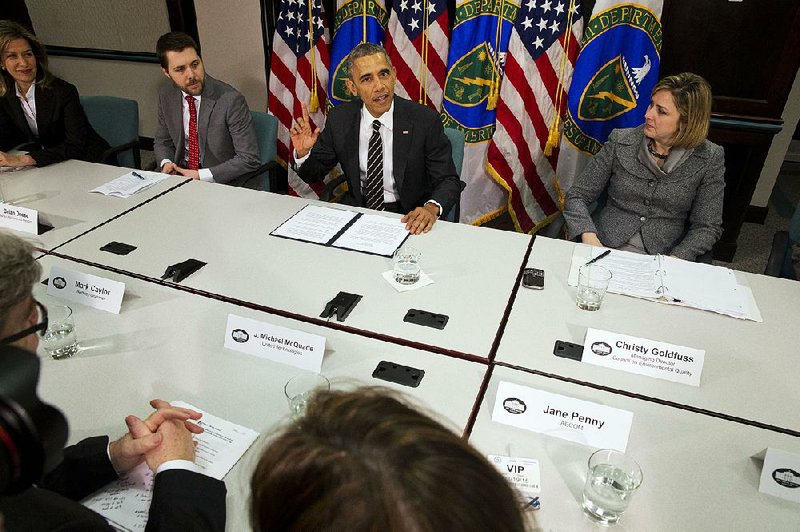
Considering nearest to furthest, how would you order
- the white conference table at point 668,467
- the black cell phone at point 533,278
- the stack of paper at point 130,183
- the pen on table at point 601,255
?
1. the white conference table at point 668,467
2. the black cell phone at point 533,278
3. the pen on table at point 601,255
4. the stack of paper at point 130,183

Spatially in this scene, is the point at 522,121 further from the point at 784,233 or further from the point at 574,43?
the point at 784,233

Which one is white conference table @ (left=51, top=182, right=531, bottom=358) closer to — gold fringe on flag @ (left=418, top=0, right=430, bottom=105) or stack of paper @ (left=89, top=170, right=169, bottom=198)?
stack of paper @ (left=89, top=170, right=169, bottom=198)

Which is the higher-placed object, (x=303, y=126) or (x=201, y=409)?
(x=303, y=126)

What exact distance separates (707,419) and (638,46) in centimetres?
231

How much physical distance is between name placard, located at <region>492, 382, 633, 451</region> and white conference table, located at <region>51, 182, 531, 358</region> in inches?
8.7

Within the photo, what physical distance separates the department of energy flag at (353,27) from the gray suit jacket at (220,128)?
0.76 metres

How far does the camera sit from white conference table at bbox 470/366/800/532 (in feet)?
3.27

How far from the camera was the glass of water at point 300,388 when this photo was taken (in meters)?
1.22

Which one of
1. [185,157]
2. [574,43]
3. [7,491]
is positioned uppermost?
[574,43]

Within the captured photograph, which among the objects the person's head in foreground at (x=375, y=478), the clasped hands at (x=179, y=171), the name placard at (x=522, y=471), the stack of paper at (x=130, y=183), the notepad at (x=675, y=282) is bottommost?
the clasped hands at (x=179, y=171)

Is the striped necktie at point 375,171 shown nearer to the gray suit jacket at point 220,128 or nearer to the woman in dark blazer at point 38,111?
the gray suit jacket at point 220,128

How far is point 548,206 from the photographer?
135 inches

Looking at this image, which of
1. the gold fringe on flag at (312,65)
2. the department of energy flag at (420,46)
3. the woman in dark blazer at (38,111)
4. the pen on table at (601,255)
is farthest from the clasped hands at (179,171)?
the pen on table at (601,255)

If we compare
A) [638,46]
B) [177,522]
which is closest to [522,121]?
[638,46]
